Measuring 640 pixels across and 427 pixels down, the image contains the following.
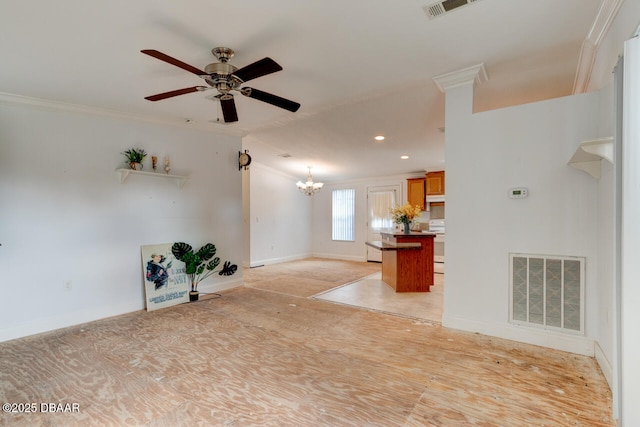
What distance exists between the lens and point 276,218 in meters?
8.13

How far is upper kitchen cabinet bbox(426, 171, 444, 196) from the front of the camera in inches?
274

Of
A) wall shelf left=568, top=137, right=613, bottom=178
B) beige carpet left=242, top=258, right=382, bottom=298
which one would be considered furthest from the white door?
wall shelf left=568, top=137, right=613, bottom=178

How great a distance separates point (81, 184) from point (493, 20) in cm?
458

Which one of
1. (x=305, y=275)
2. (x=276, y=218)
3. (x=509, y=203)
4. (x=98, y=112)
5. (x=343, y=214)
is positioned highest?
(x=98, y=112)

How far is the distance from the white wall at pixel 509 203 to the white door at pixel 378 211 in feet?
15.6

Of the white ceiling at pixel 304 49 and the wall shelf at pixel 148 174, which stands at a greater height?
the white ceiling at pixel 304 49

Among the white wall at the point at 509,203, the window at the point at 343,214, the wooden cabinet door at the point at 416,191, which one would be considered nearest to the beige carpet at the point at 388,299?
the white wall at the point at 509,203

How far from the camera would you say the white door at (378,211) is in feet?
26.0

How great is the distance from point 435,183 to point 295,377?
237 inches

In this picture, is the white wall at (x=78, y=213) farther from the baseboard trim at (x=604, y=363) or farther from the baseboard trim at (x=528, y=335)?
the baseboard trim at (x=604, y=363)

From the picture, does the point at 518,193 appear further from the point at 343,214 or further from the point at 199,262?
the point at 343,214

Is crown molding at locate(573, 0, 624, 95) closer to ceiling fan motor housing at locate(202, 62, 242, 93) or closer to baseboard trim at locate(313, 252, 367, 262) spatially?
ceiling fan motor housing at locate(202, 62, 242, 93)

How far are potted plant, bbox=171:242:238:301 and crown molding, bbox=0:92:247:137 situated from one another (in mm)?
1800

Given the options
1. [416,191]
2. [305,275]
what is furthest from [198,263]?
[416,191]
